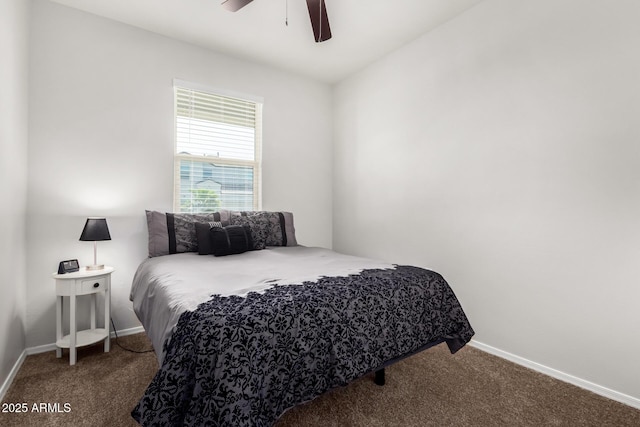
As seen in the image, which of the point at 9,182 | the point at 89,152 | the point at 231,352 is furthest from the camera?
the point at 89,152

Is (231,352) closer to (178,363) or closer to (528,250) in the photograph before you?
(178,363)

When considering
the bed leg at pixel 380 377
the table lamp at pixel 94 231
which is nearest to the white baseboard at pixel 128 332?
the table lamp at pixel 94 231

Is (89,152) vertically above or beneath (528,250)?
above

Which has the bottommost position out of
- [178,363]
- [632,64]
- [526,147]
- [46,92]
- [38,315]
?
[38,315]

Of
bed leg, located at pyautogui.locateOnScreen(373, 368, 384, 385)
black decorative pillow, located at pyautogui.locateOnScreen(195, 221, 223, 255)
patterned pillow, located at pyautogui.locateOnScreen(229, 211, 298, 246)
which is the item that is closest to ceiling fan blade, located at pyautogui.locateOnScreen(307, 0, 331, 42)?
patterned pillow, located at pyautogui.locateOnScreen(229, 211, 298, 246)

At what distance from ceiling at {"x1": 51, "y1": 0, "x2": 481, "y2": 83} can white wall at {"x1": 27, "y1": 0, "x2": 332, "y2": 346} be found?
0.17 metres

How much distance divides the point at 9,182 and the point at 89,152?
2.51ft

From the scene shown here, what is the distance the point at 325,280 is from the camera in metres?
1.70

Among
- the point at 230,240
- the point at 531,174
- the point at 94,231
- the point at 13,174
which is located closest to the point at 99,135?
the point at 13,174

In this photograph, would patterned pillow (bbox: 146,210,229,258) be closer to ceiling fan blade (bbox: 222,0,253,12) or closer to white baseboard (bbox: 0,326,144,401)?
white baseboard (bbox: 0,326,144,401)

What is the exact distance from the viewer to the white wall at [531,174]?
6.12 feet

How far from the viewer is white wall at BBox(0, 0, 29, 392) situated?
6.15 ft

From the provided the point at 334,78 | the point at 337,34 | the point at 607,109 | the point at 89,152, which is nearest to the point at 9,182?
the point at 89,152

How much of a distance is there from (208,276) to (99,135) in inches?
75.3
